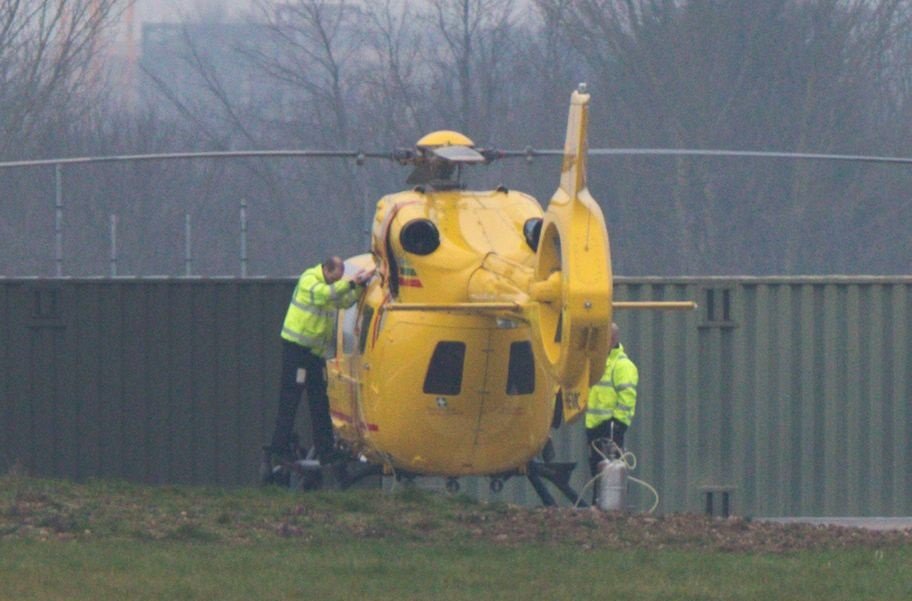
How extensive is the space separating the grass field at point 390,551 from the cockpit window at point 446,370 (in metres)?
0.82

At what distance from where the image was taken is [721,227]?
85.6ft

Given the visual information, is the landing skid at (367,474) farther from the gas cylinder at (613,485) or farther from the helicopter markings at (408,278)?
the helicopter markings at (408,278)

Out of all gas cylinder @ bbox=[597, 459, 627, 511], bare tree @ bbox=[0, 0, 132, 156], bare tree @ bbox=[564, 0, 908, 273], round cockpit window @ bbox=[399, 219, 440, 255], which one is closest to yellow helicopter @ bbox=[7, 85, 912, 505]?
round cockpit window @ bbox=[399, 219, 440, 255]

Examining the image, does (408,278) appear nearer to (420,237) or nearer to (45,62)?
Result: (420,237)

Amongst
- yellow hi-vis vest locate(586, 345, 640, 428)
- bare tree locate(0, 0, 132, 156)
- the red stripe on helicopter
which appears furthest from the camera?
bare tree locate(0, 0, 132, 156)

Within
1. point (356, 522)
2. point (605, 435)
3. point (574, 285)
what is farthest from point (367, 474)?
point (574, 285)

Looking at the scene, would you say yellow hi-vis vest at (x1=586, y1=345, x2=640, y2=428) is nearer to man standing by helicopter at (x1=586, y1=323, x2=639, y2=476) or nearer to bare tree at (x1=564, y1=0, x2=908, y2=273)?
man standing by helicopter at (x1=586, y1=323, x2=639, y2=476)

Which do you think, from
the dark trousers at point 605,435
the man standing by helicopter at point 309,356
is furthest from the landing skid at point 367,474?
the dark trousers at point 605,435

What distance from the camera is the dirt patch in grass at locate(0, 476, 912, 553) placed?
1035 centimetres

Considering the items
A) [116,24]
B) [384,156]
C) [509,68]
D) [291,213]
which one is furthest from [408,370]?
[116,24]

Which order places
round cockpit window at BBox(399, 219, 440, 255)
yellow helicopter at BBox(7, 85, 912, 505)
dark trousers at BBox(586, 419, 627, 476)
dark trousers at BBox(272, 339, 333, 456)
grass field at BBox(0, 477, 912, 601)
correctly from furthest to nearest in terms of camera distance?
dark trousers at BBox(586, 419, 627, 476) < dark trousers at BBox(272, 339, 333, 456) < round cockpit window at BBox(399, 219, 440, 255) < yellow helicopter at BBox(7, 85, 912, 505) < grass field at BBox(0, 477, 912, 601)

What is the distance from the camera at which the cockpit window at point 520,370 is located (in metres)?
11.9

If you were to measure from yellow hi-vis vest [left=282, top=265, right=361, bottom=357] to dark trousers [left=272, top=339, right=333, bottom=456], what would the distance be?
118 millimetres

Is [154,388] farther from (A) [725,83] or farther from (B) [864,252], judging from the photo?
(A) [725,83]
